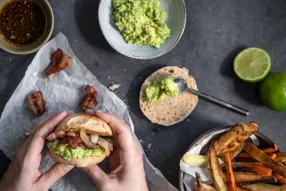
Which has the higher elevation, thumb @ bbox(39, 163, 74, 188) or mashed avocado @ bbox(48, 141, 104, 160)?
mashed avocado @ bbox(48, 141, 104, 160)

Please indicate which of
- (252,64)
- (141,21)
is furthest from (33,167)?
(252,64)

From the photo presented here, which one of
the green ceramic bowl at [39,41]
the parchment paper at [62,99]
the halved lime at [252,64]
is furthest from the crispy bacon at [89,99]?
the halved lime at [252,64]

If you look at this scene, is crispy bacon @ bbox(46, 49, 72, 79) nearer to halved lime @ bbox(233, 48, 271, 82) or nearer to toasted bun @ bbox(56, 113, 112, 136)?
toasted bun @ bbox(56, 113, 112, 136)

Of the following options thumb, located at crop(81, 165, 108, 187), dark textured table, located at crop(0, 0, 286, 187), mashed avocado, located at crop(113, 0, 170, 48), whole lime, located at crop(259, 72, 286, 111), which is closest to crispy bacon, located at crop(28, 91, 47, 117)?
dark textured table, located at crop(0, 0, 286, 187)

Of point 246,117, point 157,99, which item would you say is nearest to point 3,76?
point 157,99

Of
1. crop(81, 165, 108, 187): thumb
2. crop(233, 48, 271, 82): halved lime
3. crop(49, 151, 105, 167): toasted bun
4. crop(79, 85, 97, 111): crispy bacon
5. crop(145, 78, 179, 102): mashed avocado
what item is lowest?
crop(233, 48, 271, 82): halved lime

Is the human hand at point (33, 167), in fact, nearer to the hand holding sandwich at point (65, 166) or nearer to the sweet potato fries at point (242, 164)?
the hand holding sandwich at point (65, 166)
